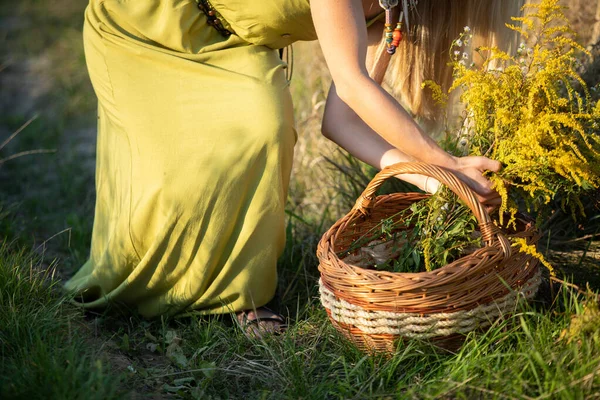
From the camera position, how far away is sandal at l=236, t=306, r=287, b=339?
219cm

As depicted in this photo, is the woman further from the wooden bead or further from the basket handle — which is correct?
the basket handle

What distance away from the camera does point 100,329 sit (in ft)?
7.56

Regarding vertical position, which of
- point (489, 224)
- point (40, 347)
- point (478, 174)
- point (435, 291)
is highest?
point (478, 174)

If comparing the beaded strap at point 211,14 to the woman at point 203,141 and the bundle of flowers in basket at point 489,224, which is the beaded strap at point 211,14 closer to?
the woman at point 203,141

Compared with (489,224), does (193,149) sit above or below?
above

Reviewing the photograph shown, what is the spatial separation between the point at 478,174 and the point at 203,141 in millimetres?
823

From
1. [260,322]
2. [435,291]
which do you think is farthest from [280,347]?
[435,291]

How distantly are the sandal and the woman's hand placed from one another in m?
0.77

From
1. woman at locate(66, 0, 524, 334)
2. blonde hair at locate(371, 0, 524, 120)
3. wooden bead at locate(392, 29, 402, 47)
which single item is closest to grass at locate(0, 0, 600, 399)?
woman at locate(66, 0, 524, 334)

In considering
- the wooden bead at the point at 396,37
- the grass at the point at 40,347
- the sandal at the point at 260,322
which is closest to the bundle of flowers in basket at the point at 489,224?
the wooden bead at the point at 396,37

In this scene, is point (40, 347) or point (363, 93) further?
point (363, 93)

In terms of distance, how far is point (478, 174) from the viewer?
1875 mm

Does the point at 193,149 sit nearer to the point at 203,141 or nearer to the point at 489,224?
the point at 203,141

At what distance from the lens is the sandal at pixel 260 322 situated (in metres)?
2.19
